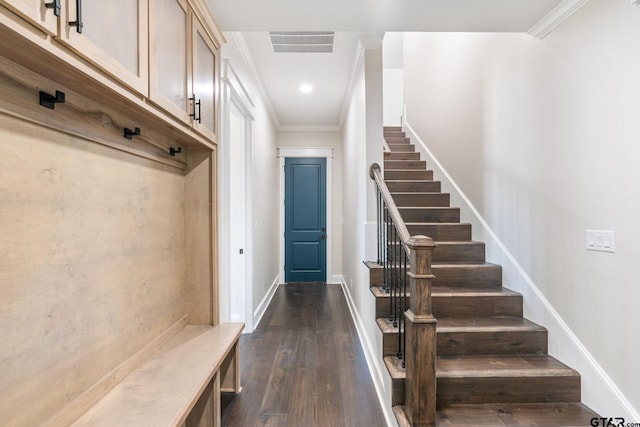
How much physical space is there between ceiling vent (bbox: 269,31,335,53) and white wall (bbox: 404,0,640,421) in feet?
4.96

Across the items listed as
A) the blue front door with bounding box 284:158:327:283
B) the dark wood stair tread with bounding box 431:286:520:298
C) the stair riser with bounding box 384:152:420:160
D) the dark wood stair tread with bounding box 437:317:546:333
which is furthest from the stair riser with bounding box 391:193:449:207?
the blue front door with bounding box 284:158:327:283

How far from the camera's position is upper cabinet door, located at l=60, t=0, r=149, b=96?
0.84m

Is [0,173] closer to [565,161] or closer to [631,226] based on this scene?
[631,226]

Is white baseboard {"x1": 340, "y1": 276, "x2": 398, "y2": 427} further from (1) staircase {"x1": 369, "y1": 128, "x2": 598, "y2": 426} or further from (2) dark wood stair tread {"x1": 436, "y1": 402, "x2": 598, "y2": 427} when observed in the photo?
(2) dark wood stair tread {"x1": 436, "y1": 402, "x2": 598, "y2": 427}

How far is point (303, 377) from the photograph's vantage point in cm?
251

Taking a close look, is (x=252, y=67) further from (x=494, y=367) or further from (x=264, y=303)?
(x=494, y=367)

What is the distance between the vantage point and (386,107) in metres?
6.43

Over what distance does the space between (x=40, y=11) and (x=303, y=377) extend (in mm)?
2568

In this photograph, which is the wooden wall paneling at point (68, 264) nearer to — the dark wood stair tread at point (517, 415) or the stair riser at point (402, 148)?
the dark wood stair tread at point (517, 415)

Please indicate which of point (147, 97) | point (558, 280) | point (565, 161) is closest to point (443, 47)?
point (565, 161)

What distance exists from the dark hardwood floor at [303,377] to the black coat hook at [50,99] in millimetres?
1948

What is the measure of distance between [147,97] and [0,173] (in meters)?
0.53

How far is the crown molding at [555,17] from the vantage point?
1.88 m

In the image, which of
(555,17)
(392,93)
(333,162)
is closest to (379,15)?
(555,17)
